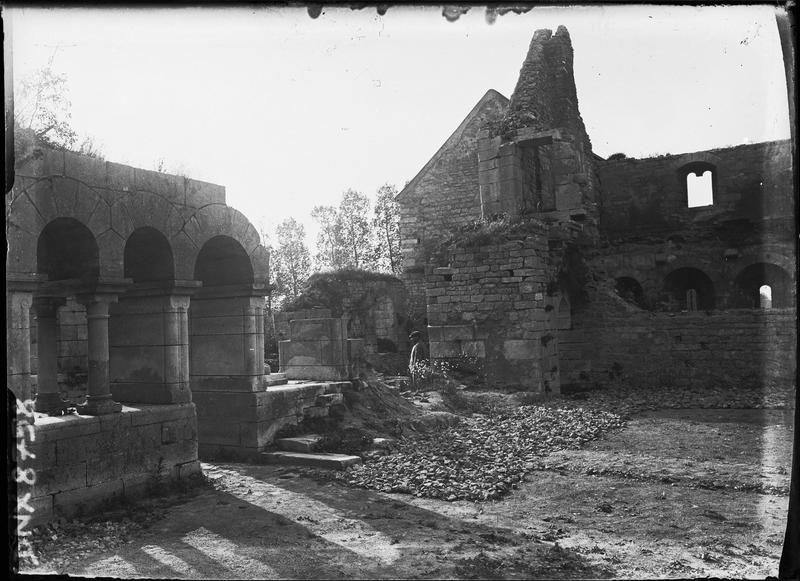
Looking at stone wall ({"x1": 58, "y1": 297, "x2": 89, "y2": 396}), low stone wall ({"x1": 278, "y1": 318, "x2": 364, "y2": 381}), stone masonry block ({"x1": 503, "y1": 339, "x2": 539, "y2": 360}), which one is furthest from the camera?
stone masonry block ({"x1": 503, "y1": 339, "x2": 539, "y2": 360})

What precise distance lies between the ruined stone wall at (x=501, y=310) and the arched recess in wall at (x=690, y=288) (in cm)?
847

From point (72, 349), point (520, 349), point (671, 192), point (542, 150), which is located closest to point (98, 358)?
point (72, 349)

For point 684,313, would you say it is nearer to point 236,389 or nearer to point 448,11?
point 236,389

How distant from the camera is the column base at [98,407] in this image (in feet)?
20.6

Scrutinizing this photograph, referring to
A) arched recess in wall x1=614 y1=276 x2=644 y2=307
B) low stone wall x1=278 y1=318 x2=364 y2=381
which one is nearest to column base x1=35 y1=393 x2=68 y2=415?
low stone wall x1=278 y1=318 x2=364 y2=381

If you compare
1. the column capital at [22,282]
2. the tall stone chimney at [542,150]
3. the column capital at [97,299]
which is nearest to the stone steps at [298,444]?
the column capital at [97,299]

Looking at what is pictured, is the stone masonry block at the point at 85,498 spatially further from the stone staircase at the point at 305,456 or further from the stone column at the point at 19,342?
the stone staircase at the point at 305,456

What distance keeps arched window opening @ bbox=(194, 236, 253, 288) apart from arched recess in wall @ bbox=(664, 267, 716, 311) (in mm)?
15568

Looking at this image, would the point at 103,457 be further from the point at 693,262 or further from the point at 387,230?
the point at 387,230

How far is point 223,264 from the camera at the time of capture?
8.73m

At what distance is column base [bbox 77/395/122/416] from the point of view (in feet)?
20.6

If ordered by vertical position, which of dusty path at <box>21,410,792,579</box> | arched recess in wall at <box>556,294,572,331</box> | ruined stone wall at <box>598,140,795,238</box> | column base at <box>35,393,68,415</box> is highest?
ruined stone wall at <box>598,140,795,238</box>

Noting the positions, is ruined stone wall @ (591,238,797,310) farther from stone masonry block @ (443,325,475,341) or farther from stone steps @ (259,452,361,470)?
stone steps @ (259,452,361,470)

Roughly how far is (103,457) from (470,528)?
3587 millimetres
